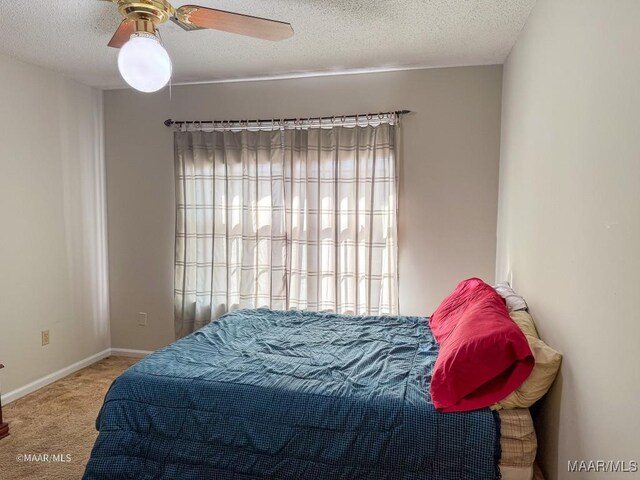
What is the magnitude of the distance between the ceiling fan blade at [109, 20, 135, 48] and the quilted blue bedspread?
1.50 metres

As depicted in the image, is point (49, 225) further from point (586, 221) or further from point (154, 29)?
point (586, 221)

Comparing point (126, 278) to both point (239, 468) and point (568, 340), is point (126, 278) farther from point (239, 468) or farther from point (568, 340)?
point (568, 340)

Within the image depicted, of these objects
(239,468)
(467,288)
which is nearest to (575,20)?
(467,288)

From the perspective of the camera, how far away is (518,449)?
5.08 ft

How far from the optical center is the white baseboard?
306 centimetres

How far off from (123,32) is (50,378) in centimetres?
278

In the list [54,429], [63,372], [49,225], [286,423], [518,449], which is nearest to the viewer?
[518,449]

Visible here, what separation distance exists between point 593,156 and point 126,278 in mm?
3775

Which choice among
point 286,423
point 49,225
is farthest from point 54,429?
point 286,423

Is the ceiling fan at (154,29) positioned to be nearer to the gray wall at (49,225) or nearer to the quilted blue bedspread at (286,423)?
the quilted blue bedspread at (286,423)

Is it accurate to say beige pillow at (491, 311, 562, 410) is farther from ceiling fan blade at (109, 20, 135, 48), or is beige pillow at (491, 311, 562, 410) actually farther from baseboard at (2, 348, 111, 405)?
baseboard at (2, 348, 111, 405)

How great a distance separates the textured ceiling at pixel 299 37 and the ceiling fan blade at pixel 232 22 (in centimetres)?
43

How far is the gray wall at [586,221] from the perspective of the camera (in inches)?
42.3

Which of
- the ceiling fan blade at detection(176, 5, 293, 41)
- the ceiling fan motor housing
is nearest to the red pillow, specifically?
the ceiling fan blade at detection(176, 5, 293, 41)
